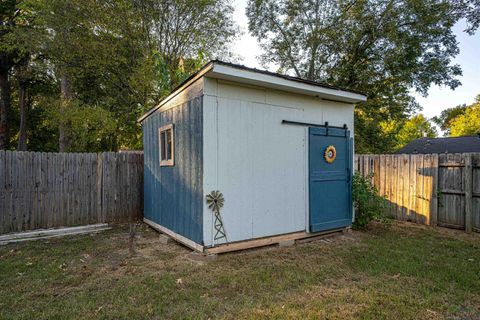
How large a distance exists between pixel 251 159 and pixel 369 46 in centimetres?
1113

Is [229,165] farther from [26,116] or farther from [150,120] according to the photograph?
[26,116]

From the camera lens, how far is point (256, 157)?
13.8ft

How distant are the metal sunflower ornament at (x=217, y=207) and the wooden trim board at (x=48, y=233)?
3.23 m

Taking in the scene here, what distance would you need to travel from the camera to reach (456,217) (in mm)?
5484

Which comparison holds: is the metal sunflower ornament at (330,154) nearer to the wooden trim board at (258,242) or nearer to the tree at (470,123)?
the wooden trim board at (258,242)

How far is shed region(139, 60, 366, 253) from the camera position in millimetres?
3824

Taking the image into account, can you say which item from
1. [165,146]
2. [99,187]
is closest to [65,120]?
[99,187]

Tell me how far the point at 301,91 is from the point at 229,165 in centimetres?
180

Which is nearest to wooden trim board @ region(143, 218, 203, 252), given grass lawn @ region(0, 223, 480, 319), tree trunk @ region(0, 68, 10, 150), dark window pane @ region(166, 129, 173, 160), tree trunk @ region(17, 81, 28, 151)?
grass lawn @ region(0, 223, 480, 319)

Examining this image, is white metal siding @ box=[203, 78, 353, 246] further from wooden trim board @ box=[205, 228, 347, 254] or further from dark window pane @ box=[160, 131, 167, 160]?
dark window pane @ box=[160, 131, 167, 160]

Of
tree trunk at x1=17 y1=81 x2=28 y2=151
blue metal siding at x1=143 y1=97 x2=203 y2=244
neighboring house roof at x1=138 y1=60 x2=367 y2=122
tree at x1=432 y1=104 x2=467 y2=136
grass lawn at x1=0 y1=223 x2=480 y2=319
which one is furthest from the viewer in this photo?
tree at x1=432 y1=104 x2=467 y2=136

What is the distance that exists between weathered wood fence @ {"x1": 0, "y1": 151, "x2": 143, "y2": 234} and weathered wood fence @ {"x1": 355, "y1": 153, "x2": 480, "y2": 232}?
222 inches

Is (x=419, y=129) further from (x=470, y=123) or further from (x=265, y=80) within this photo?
(x=265, y=80)

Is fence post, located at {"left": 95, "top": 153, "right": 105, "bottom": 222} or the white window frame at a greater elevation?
the white window frame
